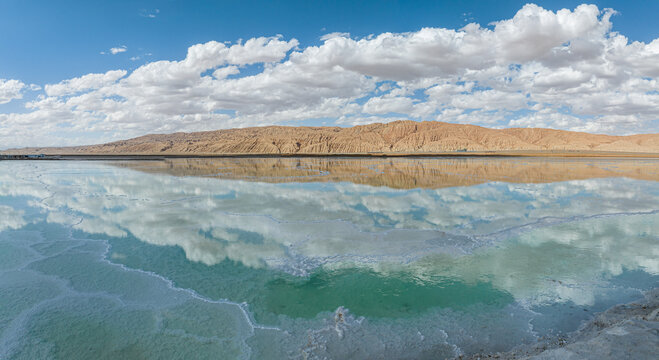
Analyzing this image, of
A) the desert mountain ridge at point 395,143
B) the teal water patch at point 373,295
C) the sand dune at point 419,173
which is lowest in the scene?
the teal water patch at point 373,295

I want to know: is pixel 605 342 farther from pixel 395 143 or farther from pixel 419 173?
pixel 395 143

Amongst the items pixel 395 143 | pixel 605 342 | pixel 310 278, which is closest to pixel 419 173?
pixel 310 278

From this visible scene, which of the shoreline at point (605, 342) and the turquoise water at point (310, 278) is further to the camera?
the turquoise water at point (310, 278)

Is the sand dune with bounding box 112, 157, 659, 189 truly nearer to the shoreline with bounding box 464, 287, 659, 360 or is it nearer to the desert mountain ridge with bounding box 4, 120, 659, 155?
the shoreline with bounding box 464, 287, 659, 360

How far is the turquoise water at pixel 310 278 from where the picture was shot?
591 cm

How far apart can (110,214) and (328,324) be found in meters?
13.4

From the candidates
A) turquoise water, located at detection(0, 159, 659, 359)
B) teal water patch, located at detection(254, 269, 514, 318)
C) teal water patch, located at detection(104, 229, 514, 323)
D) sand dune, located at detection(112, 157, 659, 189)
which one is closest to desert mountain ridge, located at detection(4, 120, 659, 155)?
sand dune, located at detection(112, 157, 659, 189)

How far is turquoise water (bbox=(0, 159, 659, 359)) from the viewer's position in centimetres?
591

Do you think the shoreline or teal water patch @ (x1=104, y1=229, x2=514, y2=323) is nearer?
the shoreline

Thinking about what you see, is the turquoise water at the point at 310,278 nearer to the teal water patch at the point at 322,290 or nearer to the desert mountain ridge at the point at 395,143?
the teal water patch at the point at 322,290

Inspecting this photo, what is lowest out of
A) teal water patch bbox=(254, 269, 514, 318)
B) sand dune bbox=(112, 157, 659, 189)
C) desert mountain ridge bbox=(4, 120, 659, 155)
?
teal water patch bbox=(254, 269, 514, 318)

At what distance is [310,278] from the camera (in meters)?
8.35

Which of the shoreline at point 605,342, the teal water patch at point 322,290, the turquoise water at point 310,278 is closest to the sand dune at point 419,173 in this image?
the turquoise water at point 310,278

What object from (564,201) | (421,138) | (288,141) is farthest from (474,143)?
(564,201)
